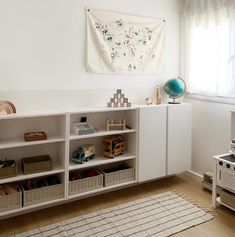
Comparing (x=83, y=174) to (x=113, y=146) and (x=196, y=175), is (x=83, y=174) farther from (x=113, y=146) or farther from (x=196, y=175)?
(x=196, y=175)

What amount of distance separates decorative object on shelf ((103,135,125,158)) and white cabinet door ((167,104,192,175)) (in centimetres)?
56

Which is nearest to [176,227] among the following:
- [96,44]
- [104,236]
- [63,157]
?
[104,236]

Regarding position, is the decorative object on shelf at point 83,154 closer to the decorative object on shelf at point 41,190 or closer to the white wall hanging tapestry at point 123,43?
the decorative object on shelf at point 41,190

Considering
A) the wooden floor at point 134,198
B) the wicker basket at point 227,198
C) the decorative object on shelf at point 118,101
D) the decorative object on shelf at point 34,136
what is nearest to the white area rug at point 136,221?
the wooden floor at point 134,198

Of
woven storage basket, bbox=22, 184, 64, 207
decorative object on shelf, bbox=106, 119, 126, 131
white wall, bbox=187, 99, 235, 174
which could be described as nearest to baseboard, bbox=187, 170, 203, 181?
white wall, bbox=187, 99, 235, 174

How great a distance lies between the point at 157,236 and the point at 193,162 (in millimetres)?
1459

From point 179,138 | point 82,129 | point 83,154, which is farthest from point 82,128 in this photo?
point 179,138

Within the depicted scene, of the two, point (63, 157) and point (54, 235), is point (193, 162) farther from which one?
point (54, 235)

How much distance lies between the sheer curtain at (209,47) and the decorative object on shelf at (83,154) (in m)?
1.50

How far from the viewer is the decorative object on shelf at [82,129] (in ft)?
8.29

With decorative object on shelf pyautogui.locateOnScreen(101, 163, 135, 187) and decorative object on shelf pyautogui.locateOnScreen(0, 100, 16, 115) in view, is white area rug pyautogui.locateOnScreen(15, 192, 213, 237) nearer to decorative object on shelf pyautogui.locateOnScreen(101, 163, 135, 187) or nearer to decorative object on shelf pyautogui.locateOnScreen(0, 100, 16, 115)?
decorative object on shelf pyautogui.locateOnScreen(101, 163, 135, 187)

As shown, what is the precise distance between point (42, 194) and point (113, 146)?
2.79 ft

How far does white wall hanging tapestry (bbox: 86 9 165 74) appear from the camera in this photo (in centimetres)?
273

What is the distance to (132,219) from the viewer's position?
2.36m
